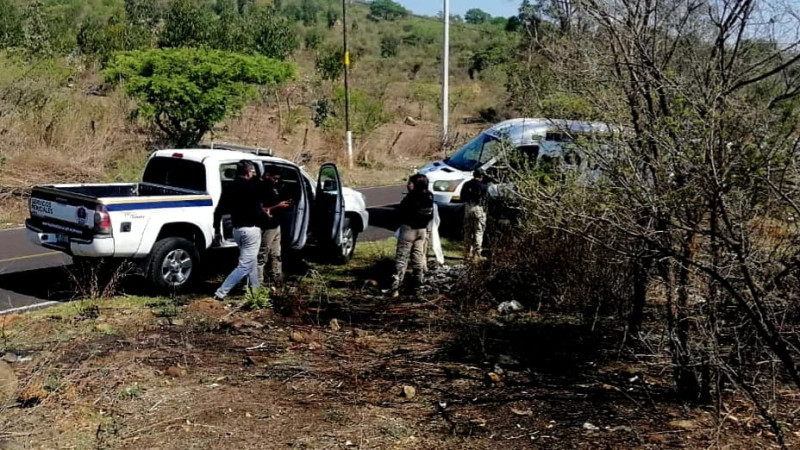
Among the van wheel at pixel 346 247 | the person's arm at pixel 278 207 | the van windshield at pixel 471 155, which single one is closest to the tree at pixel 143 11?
the van windshield at pixel 471 155

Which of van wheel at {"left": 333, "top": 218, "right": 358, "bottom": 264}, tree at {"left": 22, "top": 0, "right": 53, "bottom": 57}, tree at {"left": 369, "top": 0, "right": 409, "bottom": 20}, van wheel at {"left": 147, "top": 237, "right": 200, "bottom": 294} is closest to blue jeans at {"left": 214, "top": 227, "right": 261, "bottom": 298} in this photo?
van wheel at {"left": 147, "top": 237, "right": 200, "bottom": 294}

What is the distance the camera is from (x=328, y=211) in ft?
38.3

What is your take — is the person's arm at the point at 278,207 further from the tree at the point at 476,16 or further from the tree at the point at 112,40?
the tree at the point at 476,16

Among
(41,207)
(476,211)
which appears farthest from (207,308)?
(476,211)

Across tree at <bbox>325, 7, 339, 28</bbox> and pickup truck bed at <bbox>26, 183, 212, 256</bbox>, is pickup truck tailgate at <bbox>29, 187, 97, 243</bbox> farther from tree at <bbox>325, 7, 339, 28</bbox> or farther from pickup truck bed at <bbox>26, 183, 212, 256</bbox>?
tree at <bbox>325, 7, 339, 28</bbox>

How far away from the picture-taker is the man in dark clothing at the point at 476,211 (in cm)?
1095

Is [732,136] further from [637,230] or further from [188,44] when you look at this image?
[188,44]

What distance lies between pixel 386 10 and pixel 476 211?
98.6 meters

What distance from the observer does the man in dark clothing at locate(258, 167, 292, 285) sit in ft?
33.0

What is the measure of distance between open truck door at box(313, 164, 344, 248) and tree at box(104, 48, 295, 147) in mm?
10330

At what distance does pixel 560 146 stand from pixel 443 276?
3070 mm

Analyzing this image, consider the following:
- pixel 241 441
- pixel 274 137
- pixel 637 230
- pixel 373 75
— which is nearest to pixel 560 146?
pixel 637 230

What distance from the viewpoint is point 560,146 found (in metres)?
8.21

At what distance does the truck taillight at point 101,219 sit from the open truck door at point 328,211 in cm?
313
